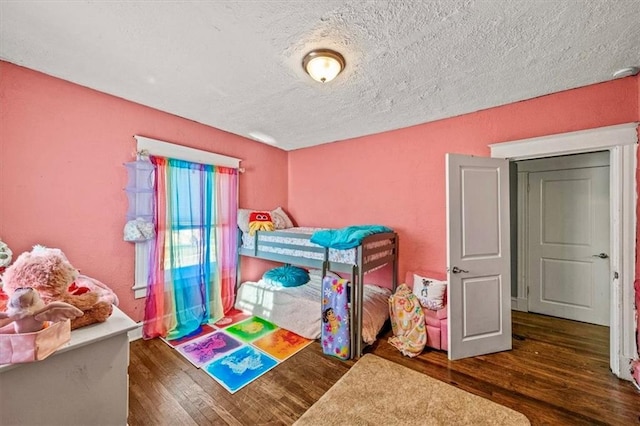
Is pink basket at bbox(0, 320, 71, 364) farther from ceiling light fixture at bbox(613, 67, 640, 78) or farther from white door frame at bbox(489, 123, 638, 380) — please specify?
ceiling light fixture at bbox(613, 67, 640, 78)

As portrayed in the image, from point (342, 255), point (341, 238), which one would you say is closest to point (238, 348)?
point (342, 255)

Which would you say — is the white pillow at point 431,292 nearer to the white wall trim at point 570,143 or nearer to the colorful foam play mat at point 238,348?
the colorful foam play mat at point 238,348

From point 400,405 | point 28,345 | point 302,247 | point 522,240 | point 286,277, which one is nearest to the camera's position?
point 28,345

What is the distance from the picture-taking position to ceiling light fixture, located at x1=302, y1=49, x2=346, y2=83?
1.69m

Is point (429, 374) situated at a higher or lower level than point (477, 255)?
lower

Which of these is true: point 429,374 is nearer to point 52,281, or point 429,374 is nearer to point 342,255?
point 342,255

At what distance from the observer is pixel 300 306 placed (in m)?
2.84

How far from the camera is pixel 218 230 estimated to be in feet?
10.4

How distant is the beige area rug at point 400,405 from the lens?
164 centimetres

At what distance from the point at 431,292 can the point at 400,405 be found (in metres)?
1.15

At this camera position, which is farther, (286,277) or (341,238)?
(286,277)

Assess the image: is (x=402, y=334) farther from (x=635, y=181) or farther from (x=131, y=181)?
(x=131, y=181)

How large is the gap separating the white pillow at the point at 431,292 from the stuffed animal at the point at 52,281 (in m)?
2.58

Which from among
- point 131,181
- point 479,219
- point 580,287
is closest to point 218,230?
point 131,181
